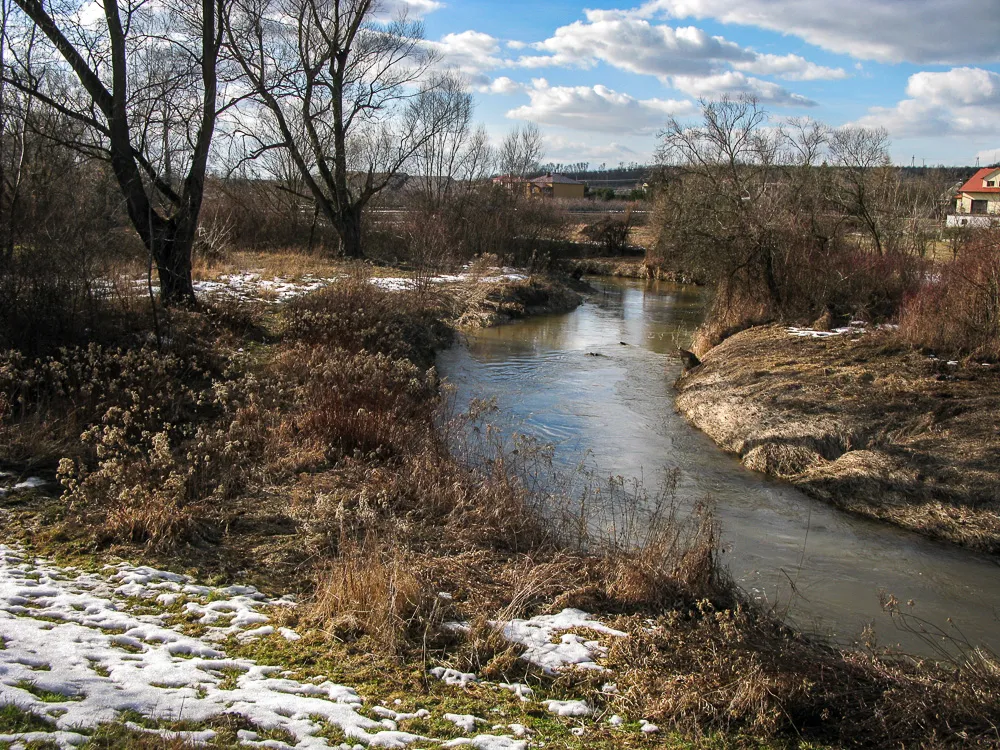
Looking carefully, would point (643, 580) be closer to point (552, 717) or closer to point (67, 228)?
point (552, 717)

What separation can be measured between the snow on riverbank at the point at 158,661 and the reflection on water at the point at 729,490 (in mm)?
3103

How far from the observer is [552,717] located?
4.15 m

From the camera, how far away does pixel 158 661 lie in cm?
420

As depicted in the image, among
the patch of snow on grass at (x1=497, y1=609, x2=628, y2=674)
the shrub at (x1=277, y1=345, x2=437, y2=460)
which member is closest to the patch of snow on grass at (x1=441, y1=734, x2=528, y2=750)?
the patch of snow on grass at (x1=497, y1=609, x2=628, y2=674)

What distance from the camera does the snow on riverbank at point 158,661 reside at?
355cm

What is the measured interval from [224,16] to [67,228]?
5.19 m

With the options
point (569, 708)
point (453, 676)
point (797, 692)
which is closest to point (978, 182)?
point (797, 692)

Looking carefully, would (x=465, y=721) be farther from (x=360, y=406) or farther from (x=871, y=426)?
(x=871, y=426)

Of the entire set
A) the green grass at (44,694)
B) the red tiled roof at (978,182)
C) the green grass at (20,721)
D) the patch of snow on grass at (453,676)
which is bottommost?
the patch of snow on grass at (453,676)

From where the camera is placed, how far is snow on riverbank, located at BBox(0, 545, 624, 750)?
3547 millimetres

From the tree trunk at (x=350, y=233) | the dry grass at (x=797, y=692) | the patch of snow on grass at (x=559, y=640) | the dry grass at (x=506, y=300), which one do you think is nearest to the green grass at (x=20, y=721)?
the patch of snow on grass at (x=559, y=640)

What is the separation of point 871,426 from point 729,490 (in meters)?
2.61

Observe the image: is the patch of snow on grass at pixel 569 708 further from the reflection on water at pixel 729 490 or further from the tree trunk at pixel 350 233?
the tree trunk at pixel 350 233

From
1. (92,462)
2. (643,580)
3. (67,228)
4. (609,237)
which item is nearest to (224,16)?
(67,228)
